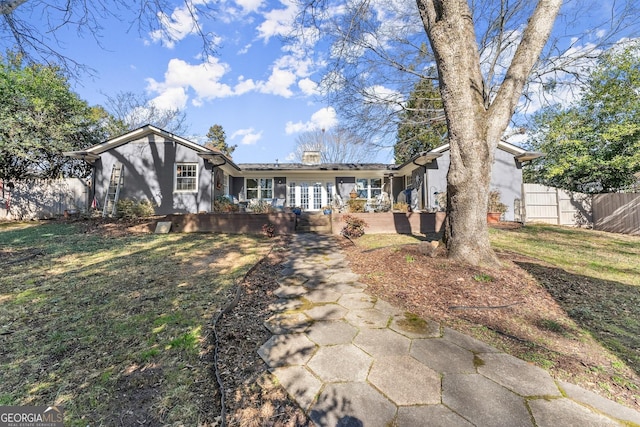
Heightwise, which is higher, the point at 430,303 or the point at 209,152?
the point at 209,152

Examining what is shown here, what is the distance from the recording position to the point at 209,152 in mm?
11133

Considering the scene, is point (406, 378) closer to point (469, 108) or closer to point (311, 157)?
point (469, 108)

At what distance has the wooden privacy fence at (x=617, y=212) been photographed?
31.8 ft

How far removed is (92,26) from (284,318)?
6562 millimetres

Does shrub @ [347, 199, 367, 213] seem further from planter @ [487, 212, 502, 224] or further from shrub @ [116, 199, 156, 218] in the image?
shrub @ [116, 199, 156, 218]

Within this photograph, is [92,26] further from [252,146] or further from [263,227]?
[252,146]

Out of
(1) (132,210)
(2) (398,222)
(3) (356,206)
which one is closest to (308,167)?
(3) (356,206)

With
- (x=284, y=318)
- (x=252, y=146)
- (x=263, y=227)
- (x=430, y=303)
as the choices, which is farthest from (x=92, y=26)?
(x=252, y=146)

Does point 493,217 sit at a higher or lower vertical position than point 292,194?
lower

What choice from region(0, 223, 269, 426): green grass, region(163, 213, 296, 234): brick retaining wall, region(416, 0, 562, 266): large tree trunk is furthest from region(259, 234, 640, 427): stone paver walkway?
region(163, 213, 296, 234): brick retaining wall

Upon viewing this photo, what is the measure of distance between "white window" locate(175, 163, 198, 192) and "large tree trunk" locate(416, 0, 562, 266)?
10.8 meters

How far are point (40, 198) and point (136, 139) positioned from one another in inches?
196

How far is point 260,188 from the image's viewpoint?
1496cm

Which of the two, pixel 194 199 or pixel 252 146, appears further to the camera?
pixel 252 146
